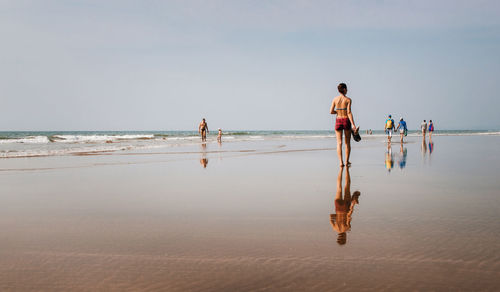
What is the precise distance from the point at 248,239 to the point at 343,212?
136 cm

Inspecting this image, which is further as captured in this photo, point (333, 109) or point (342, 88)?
point (333, 109)

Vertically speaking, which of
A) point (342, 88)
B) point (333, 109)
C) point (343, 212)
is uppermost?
point (342, 88)

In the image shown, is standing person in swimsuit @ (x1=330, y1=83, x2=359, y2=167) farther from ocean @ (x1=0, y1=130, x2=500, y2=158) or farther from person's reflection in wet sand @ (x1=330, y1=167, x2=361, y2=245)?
ocean @ (x1=0, y1=130, x2=500, y2=158)

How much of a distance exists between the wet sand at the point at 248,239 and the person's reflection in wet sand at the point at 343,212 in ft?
0.19

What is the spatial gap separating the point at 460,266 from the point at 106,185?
535 centimetres

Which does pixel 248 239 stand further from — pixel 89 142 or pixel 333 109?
pixel 89 142

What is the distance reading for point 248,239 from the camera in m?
2.82

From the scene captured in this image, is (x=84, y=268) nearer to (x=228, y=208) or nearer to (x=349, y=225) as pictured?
(x=228, y=208)

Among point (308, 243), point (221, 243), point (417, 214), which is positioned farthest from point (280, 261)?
point (417, 214)

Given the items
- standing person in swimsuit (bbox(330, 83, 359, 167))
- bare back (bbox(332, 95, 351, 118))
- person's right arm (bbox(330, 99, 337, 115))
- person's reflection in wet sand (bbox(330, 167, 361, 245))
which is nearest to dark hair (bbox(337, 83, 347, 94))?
standing person in swimsuit (bbox(330, 83, 359, 167))

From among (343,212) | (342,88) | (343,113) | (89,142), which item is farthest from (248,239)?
(89,142)

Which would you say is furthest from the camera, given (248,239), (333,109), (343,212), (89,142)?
(89,142)

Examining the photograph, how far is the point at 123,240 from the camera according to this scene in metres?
2.84

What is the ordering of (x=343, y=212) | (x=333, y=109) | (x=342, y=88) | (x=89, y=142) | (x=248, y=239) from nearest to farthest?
1. (x=248, y=239)
2. (x=343, y=212)
3. (x=342, y=88)
4. (x=333, y=109)
5. (x=89, y=142)
